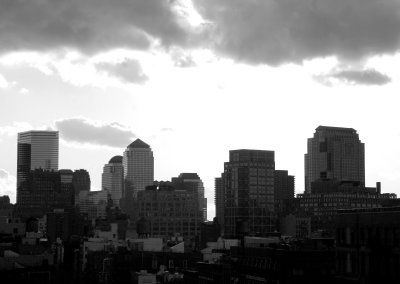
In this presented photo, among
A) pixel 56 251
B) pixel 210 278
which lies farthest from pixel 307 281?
pixel 56 251

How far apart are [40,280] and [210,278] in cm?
2861

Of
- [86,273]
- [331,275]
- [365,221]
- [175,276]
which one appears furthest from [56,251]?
[365,221]

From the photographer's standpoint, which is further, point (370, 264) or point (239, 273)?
point (239, 273)

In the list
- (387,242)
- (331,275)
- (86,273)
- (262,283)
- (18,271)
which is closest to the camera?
(387,242)

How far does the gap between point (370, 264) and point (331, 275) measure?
13.5m

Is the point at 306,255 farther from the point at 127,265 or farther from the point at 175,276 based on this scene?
the point at 127,265

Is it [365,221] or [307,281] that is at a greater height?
[365,221]

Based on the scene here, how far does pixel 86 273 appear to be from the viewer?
7077 inches

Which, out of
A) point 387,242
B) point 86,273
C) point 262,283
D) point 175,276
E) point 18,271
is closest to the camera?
point 387,242

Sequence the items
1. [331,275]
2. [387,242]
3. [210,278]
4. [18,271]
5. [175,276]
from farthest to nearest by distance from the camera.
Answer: [175,276] → [210,278] → [18,271] → [331,275] → [387,242]

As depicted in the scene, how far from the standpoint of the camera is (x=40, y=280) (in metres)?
128

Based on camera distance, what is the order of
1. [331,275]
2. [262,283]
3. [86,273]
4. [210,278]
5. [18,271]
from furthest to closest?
1. [86,273]
2. [210,278]
3. [18,271]
4. [262,283]
5. [331,275]

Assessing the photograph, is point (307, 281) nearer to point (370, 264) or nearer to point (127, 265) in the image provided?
Result: point (370, 264)

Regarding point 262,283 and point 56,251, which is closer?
point 262,283
